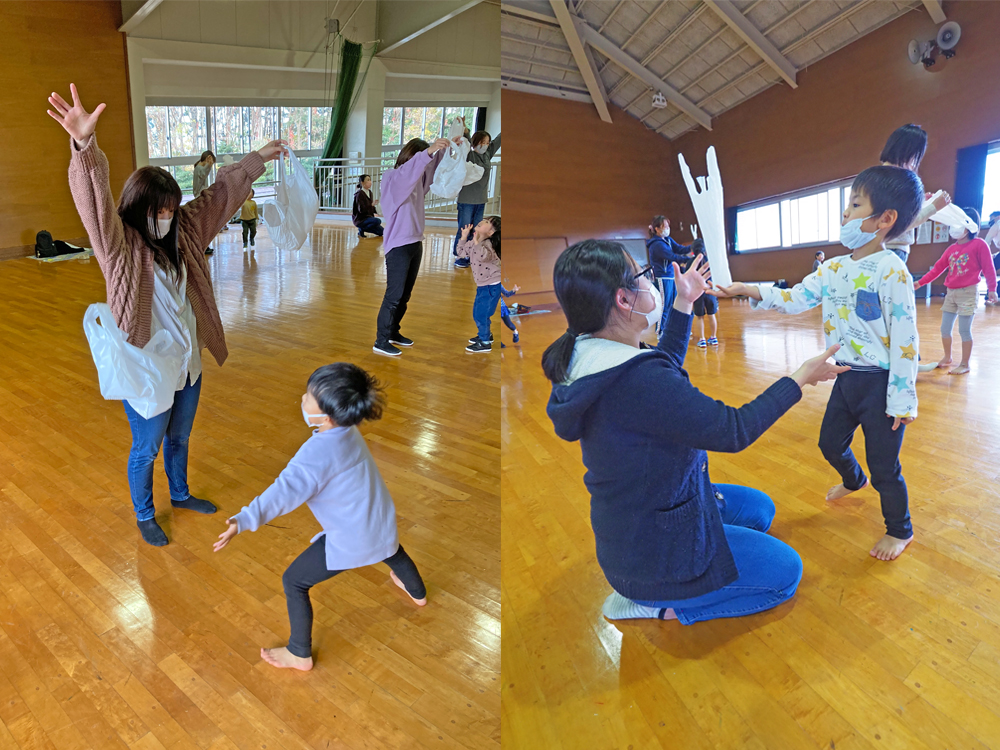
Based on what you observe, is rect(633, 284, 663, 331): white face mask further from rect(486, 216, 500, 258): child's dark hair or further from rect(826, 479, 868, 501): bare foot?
rect(486, 216, 500, 258): child's dark hair

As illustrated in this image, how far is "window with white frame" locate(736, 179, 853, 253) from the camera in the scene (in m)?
0.98

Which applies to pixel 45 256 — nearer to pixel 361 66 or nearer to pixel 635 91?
Result: pixel 361 66

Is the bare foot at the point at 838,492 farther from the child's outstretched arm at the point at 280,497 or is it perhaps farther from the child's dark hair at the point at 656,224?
the child's outstretched arm at the point at 280,497

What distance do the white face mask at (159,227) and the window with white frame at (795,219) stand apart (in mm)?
1215

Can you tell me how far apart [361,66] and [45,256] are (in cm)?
251

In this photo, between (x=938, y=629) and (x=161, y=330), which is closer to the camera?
(x=938, y=629)

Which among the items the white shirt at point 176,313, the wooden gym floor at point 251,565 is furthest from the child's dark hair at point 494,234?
the white shirt at point 176,313

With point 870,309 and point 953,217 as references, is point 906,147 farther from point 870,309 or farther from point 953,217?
point 870,309

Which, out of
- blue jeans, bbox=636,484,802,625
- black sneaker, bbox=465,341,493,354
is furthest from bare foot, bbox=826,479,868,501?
black sneaker, bbox=465,341,493,354

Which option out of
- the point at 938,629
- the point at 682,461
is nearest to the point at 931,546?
the point at 938,629

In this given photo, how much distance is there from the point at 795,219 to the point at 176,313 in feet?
4.55

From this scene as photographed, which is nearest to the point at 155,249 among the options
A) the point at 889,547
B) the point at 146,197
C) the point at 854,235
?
the point at 146,197

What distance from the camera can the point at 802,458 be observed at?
1.14 metres

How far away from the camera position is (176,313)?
1492mm
